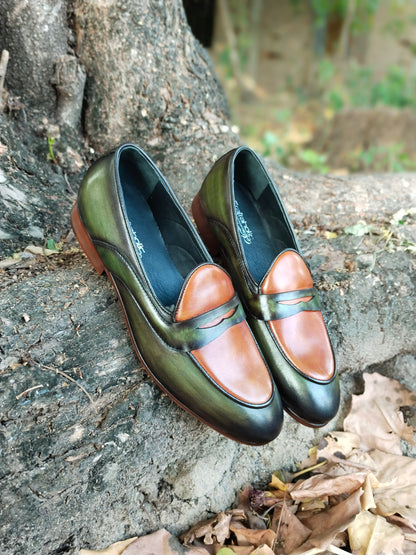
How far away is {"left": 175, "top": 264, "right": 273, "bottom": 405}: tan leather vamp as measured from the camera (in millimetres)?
1272

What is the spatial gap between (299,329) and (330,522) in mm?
568

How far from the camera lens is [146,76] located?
2.04 metres

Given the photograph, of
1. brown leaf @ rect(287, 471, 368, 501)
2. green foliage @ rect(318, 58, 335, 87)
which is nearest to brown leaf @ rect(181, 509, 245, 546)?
brown leaf @ rect(287, 471, 368, 501)

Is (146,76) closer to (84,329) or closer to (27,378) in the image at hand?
(84,329)

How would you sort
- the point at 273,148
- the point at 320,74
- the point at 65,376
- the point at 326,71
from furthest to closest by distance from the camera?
the point at 320,74, the point at 326,71, the point at 273,148, the point at 65,376

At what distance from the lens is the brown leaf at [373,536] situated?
52.9 inches

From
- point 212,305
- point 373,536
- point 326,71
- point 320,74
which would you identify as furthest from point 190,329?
point 320,74

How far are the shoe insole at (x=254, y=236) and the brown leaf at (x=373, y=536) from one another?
0.83 metres

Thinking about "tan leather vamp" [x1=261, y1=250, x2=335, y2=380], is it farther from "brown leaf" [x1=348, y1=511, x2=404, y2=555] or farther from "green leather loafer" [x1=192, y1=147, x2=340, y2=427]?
"brown leaf" [x1=348, y1=511, x2=404, y2=555]

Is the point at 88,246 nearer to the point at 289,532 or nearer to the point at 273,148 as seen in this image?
the point at 289,532

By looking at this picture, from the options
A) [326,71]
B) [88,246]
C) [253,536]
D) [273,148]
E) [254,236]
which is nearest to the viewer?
[253,536]

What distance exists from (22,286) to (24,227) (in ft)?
1.13

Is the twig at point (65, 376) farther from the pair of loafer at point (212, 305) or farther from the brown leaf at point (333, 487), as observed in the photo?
the brown leaf at point (333, 487)

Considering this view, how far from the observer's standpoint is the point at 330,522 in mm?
1401
